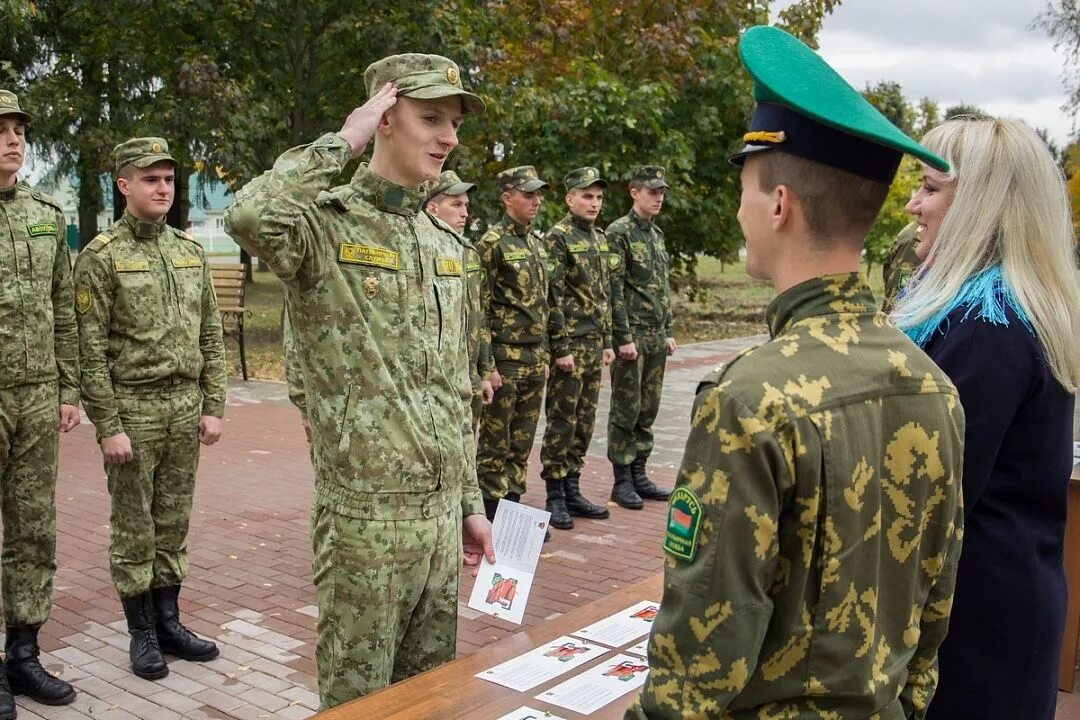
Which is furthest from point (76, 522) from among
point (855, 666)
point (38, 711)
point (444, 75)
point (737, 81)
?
point (737, 81)

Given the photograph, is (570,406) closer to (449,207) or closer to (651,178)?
(449,207)

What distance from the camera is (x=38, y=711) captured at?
12.9 ft

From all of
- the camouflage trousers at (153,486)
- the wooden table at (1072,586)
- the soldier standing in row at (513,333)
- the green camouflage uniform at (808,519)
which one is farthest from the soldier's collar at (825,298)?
the soldier standing in row at (513,333)

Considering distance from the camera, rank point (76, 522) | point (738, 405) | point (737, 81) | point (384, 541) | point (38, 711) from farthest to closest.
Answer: point (737, 81)
point (76, 522)
point (38, 711)
point (384, 541)
point (738, 405)

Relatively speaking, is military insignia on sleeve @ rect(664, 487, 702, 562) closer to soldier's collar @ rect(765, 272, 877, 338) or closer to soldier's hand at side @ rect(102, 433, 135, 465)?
soldier's collar @ rect(765, 272, 877, 338)

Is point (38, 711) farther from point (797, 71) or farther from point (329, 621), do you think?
point (797, 71)

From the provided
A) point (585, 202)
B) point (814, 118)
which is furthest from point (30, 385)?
point (585, 202)

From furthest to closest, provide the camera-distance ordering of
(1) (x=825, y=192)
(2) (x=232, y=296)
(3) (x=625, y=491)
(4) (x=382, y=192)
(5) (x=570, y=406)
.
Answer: (2) (x=232, y=296) < (3) (x=625, y=491) < (5) (x=570, y=406) < (4) (x=382, y=192) < (1) (x=825, y=192)

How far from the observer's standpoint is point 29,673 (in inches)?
159

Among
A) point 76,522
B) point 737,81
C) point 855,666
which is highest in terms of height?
point 737,81

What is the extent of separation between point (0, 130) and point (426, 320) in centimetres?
235

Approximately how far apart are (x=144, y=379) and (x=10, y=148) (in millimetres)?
1080

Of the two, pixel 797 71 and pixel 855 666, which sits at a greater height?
pixel 797 71

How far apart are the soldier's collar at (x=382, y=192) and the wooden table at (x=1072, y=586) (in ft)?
9.76
